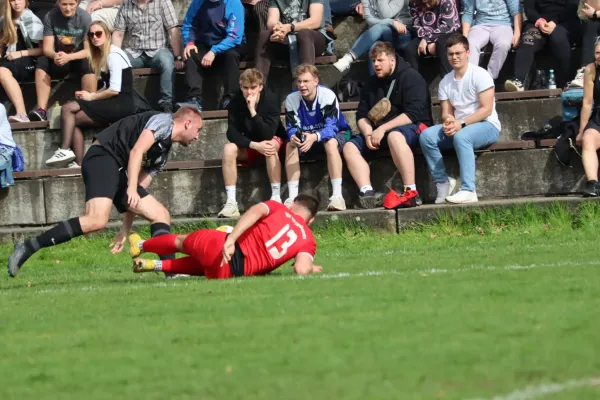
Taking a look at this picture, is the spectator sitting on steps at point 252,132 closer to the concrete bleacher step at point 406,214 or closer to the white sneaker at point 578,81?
the concrete bleacher step at point 406,214

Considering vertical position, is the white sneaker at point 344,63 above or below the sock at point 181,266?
above

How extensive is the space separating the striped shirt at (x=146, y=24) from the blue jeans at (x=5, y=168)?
8.59 ft

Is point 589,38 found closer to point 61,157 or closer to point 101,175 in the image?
point 61,157

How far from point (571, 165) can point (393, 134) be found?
2308 mm

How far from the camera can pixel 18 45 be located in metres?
17.0

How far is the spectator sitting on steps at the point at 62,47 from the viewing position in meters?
16.5

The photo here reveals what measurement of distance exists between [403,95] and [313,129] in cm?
120

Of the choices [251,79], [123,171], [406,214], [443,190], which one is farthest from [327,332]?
[251,79]

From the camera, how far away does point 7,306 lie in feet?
29.1

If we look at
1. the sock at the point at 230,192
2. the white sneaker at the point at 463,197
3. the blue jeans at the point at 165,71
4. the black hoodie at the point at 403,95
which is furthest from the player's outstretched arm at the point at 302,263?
the blue jeans at the point at 165,71

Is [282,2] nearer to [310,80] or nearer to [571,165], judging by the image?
[310,80]

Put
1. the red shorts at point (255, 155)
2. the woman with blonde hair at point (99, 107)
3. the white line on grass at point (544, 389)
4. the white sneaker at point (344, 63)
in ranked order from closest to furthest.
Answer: the white line on grass at point (544, 389), the red shorts at point (255, 155), the woman with blonde hair at point (99, 107), the white sneaker at point (344, 63)

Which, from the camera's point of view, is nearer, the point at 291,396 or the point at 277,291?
the point at 291,396

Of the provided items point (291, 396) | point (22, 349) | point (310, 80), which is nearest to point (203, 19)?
point (310, 80)
